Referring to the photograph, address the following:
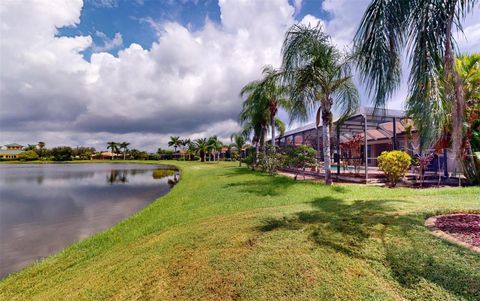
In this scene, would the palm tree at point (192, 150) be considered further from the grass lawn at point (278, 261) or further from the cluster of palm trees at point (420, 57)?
the cluster of palm trees at point (420, 57)

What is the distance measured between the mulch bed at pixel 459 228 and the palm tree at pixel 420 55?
3.95ft

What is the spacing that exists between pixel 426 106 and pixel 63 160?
99732mm

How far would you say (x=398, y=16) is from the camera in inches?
170

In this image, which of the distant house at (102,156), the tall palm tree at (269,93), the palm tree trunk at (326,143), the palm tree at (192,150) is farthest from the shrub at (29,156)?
the palm tree trunk at (326,143)

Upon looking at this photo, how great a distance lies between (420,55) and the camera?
13.9 feet

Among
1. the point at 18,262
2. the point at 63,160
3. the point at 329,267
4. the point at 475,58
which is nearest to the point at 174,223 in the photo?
the point at 18,262

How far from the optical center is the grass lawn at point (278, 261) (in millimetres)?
3026

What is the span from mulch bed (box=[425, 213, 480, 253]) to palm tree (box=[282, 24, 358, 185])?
6682 mm

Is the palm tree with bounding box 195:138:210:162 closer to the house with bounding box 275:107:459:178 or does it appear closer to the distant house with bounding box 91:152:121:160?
the house with bounding box 275:107:459:178

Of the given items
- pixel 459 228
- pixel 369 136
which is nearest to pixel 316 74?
pixel 459 228

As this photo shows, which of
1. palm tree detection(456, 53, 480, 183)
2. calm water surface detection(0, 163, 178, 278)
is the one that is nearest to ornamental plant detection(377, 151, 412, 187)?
palm tree detection(456, 53, 480, 183)

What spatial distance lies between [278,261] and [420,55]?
13.6 ft

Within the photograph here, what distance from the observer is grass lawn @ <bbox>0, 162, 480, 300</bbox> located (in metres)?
3.03

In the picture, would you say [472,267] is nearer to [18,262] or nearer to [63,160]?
[18,262]
